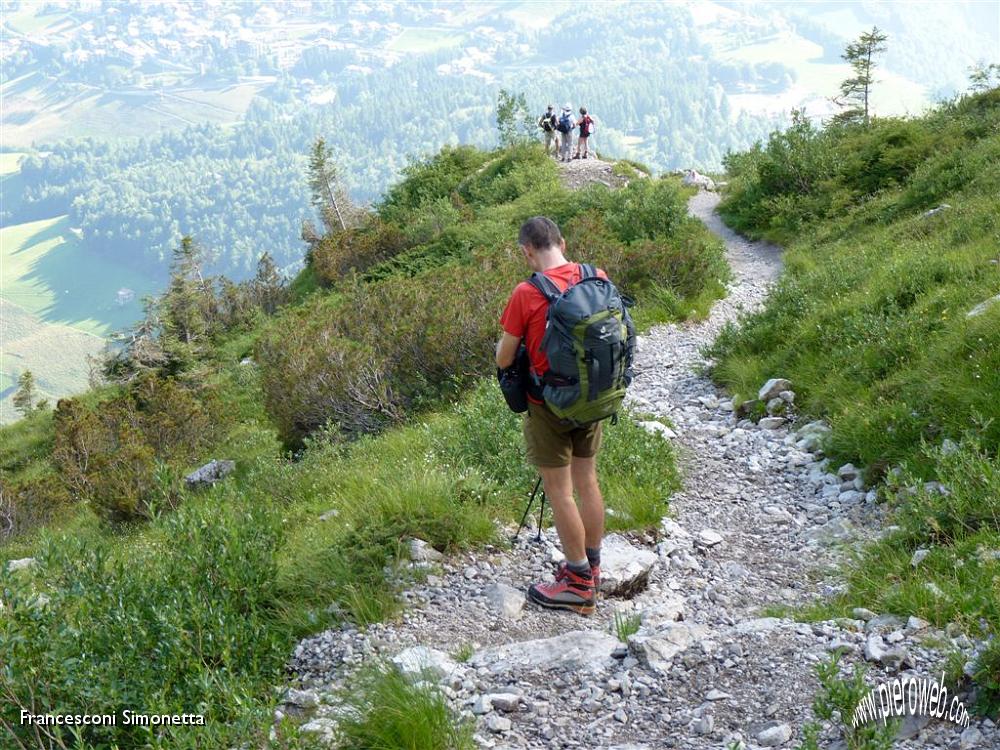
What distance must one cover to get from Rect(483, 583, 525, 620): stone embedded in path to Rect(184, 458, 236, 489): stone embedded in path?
27.3 ft

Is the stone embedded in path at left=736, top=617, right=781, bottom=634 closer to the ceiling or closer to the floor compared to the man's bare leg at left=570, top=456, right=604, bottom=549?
closer to the floor

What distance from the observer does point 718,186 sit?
2759 centimetres

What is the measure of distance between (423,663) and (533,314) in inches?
78.7

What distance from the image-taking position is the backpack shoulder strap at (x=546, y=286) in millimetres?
4469

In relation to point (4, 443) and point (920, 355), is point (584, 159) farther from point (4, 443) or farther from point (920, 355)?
point (920, 355)

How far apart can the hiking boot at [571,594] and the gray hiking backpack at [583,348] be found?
112 cm

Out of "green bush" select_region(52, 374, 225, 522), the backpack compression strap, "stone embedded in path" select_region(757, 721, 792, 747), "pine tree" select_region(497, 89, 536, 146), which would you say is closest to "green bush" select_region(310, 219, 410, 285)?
"pine tree" select_region(497, 89, 536, 146)

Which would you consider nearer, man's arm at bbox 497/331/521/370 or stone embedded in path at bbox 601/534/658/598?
man's arm at bbox 497/331/521/370

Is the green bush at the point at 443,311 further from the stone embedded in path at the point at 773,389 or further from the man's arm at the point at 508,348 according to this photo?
the man's arm at the point at 508,348

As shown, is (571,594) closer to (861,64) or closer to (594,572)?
(594,572)

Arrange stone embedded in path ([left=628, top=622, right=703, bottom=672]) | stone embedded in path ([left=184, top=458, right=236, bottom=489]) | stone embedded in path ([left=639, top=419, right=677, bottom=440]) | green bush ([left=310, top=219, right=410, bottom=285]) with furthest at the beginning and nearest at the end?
1. green bush ([left=310, top=219, right=410, bottom=285])
2. stone embedded in path ([left=184, top=458, right=236, bottom=489])
3. stone embedded in path ([left=639, top=419, right=677, bottom=440])
4. stone embedded in path ([left=628, top=622, right=703, bottom=672])

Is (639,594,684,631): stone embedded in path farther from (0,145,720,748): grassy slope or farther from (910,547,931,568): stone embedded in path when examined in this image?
(910,547,931,568): stone embedded in path

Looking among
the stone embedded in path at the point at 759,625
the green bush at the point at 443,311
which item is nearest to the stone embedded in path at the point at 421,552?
the stone embedded in path at the point at 759,625

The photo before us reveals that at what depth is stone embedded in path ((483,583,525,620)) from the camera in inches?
199
